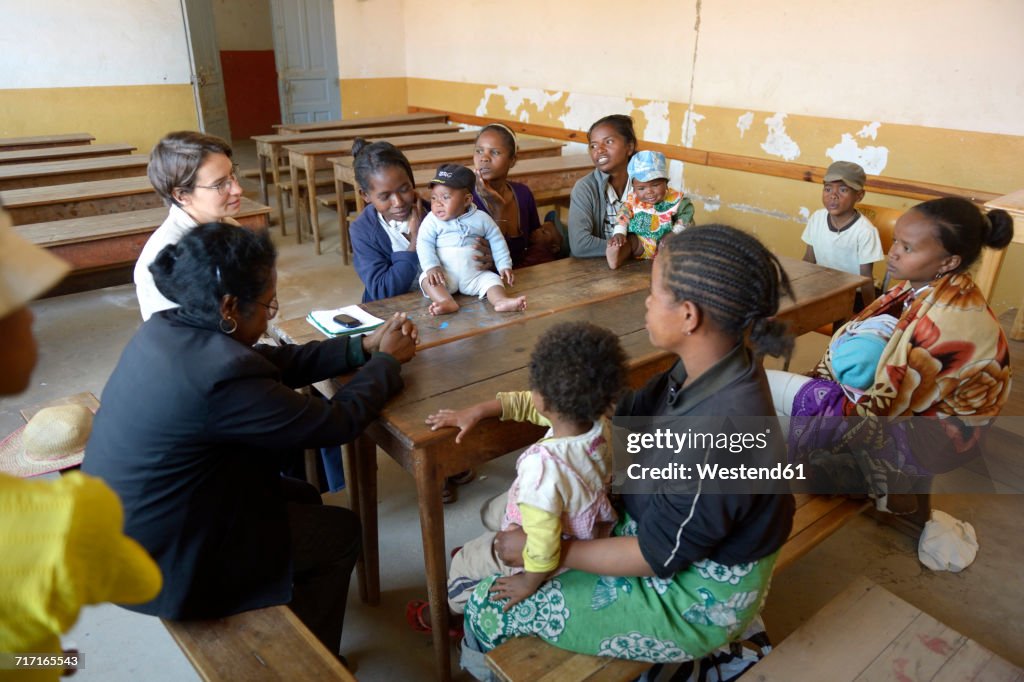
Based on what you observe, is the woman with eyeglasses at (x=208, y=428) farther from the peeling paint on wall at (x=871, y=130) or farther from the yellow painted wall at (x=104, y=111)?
the yellow painted wall at (x=104, y=111)

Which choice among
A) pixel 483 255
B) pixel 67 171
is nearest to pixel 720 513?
pixel 483 255

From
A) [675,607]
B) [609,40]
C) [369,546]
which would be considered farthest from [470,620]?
[609,40]

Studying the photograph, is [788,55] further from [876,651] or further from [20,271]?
[20,271]

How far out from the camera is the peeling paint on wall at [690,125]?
18.4ft

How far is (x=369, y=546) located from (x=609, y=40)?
5.63 meters

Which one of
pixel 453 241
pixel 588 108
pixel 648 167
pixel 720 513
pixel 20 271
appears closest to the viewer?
pixel 20 271

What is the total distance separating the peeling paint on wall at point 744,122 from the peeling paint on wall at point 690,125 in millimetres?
367

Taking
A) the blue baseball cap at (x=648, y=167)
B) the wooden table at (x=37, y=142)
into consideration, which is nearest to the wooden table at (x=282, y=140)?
the wooden table at (x=37, y=142)

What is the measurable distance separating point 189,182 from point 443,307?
981 mm

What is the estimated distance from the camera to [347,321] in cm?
210

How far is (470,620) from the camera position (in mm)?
1535

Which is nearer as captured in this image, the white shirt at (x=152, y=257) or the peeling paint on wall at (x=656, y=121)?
the white shirt at (x=152, y=257)

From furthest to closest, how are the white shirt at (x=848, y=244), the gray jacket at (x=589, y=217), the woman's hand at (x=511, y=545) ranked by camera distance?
the white shirt at (x=848, y=244)
the gray jacket at (x=589, y=217)
the woman's hand at (x=511, y=545)

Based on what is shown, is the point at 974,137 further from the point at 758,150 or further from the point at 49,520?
the point at 49,520
